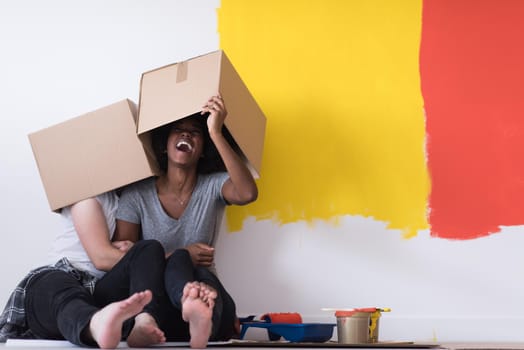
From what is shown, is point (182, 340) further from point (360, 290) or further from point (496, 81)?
point (496, 81)

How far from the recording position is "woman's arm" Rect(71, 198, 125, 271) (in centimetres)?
180

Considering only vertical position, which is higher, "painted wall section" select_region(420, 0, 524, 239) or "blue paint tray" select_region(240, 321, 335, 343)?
"painted wall section" select_region(420, 0, 524, 239)

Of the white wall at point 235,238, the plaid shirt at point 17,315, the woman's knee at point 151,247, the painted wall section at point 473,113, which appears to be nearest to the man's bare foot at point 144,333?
the woman's knee at point 151,247

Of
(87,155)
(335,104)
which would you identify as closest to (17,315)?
(87,155)

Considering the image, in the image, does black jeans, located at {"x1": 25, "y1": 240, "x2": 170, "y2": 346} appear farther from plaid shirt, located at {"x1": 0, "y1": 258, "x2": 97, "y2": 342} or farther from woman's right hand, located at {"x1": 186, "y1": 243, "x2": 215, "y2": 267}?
woman's right hand, located at {"x1": 186, "y1": 243, "x2": 215, "y2": 267}

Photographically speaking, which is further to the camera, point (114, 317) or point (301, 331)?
point (301, 331)

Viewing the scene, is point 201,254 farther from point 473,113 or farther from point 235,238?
point 473,113

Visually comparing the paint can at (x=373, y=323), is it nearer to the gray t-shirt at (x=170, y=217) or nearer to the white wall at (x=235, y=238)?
the white wall at (x=235, y=238)

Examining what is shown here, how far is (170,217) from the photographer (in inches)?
77.9

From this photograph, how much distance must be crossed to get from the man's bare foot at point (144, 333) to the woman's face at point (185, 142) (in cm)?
57

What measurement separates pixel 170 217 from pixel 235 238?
0.29m

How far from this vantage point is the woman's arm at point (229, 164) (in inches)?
70.1

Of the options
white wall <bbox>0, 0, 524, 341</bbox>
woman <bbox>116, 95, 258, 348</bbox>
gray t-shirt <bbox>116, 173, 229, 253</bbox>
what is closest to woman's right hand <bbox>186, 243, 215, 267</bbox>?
woman <bbox>116, 95, 258, 348</bbox>

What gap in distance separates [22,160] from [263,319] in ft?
2.95
